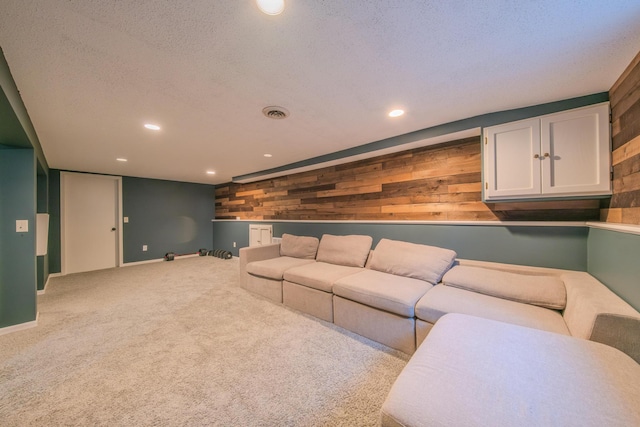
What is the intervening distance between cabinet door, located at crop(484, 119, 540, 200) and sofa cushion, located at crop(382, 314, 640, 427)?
4.13 feet

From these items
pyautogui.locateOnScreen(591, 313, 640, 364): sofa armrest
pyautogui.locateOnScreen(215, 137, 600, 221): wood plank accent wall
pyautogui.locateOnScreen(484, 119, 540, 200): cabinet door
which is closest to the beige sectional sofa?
pyautogui.locateOnScreen(591, 313, 640, 364): sofa armrest

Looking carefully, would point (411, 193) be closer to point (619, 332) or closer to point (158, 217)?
point (619, 332)

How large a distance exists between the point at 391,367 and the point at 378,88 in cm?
210

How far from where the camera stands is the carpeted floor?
4.31 feet

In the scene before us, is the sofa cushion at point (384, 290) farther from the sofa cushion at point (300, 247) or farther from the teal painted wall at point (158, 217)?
the teal painted wall at point (158, 217)

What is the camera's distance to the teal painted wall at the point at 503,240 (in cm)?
196

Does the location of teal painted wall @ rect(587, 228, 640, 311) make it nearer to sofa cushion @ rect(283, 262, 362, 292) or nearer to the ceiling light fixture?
sofa cushion @ rect(283, 262, 362, 292)

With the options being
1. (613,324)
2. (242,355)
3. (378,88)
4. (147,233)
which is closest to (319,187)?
(378,88)

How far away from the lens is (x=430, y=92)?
1758 mm

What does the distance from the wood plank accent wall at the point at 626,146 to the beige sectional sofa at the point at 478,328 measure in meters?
0.56

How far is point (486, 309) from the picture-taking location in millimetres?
1618

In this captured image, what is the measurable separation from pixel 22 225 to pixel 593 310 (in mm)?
4747

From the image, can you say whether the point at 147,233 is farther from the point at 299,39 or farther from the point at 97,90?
the point at 299,39

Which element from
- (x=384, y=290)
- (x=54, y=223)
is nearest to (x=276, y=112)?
(x=384, y=290)
